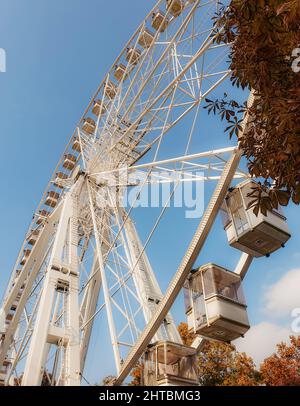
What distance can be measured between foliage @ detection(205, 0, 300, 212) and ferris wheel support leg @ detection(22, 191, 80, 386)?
566 centimetres

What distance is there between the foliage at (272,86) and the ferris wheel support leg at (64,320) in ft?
18.6

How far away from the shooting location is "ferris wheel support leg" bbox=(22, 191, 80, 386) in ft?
23.8

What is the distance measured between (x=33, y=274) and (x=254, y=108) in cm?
1411

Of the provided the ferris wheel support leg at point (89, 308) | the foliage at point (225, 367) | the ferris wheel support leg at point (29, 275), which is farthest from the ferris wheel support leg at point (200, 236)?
the foliage at point (225, 367)

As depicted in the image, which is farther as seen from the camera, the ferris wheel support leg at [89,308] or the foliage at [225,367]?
the foliage at [225,367]

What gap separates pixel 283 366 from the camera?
22516 mm

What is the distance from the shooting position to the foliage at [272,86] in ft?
8.89

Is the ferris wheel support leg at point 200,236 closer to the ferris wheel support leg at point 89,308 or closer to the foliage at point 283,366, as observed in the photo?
the ferris wheel support leg at point 89,308

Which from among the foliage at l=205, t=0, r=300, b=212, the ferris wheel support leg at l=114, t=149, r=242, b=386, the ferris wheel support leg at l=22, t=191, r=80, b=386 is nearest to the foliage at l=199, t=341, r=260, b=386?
the ferris wheel support leg at l=22, t=191, r=80, b=386

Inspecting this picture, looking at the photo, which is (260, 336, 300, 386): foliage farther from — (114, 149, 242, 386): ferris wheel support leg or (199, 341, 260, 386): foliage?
(114, 149, 242, 386): ferris wheel support leg

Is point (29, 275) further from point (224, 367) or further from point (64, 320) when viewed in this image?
point (224, 367)

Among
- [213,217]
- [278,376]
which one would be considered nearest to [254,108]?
[213,217]

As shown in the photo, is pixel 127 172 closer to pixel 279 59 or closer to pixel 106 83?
pixel 106 83
